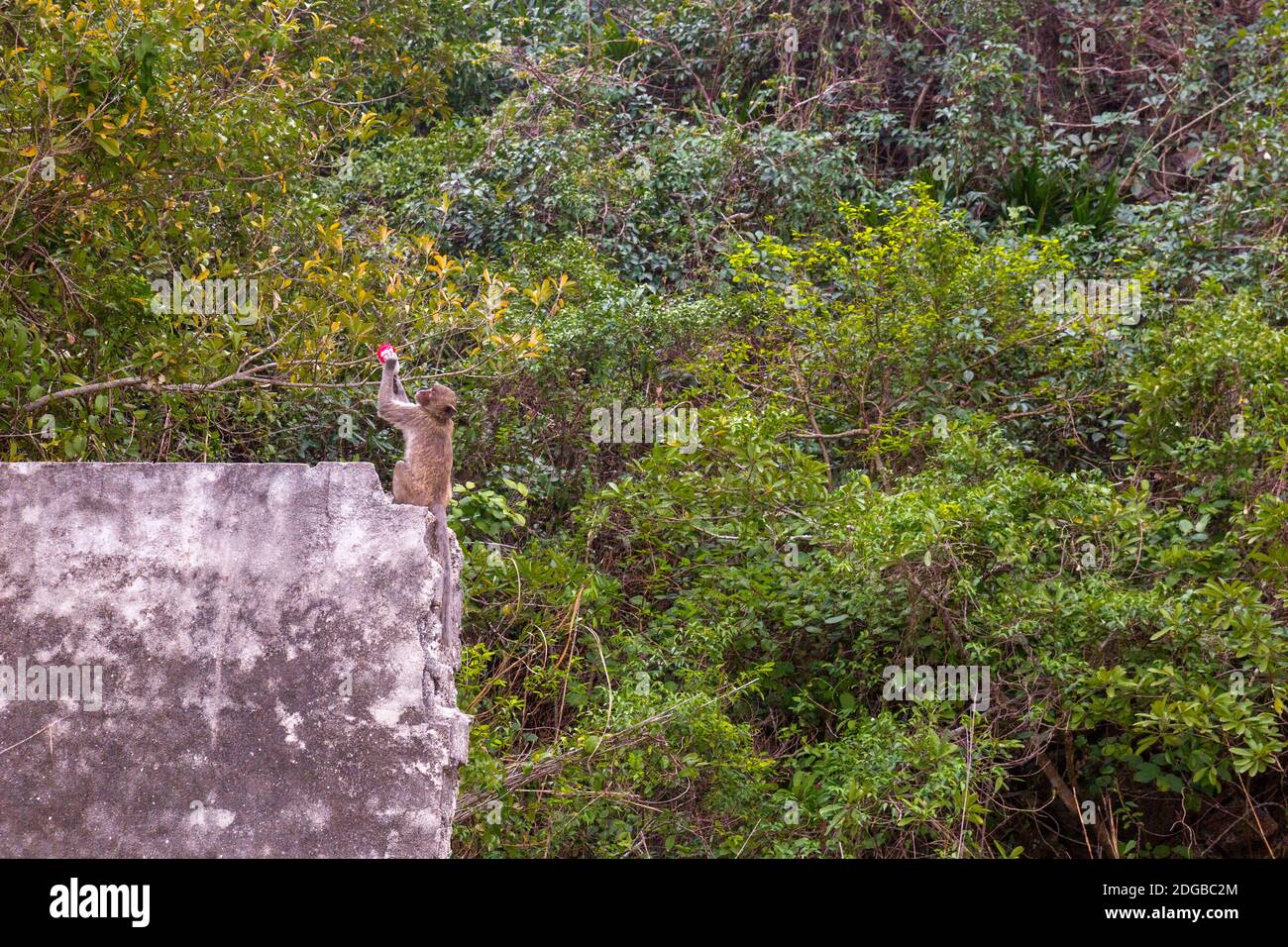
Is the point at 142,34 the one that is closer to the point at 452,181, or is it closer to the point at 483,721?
the point at 483,721

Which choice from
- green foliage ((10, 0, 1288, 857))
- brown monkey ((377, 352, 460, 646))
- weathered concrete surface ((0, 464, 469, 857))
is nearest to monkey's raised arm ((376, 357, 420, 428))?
brown monkey ((377, 352, 460, 646))

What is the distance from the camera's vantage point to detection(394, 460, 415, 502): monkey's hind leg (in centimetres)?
516

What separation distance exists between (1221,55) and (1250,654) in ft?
23.5

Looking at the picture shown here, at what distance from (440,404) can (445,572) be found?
2.37ft

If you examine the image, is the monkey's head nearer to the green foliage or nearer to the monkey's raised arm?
the monkey's raised arm

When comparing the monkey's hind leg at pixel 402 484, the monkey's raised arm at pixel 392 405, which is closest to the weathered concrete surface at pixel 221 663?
the monkey's hind leg at pixel 402 484

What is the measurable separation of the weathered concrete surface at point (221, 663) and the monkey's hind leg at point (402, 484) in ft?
1.41

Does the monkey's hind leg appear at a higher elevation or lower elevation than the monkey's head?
lower

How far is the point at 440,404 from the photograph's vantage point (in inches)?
209

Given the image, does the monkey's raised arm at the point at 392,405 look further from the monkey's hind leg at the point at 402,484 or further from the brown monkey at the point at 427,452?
the monkey's hind leg at the point at 402,484

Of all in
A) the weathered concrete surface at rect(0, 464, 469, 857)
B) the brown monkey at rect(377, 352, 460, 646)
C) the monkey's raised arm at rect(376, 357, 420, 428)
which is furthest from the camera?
the monkey's raised arm at rect(376, 357, 420, 428)

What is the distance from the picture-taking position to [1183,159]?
12.0 metres

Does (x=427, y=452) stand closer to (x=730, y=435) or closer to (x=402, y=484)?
(x=402, y=484)

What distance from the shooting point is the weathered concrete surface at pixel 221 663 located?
4547 mm
